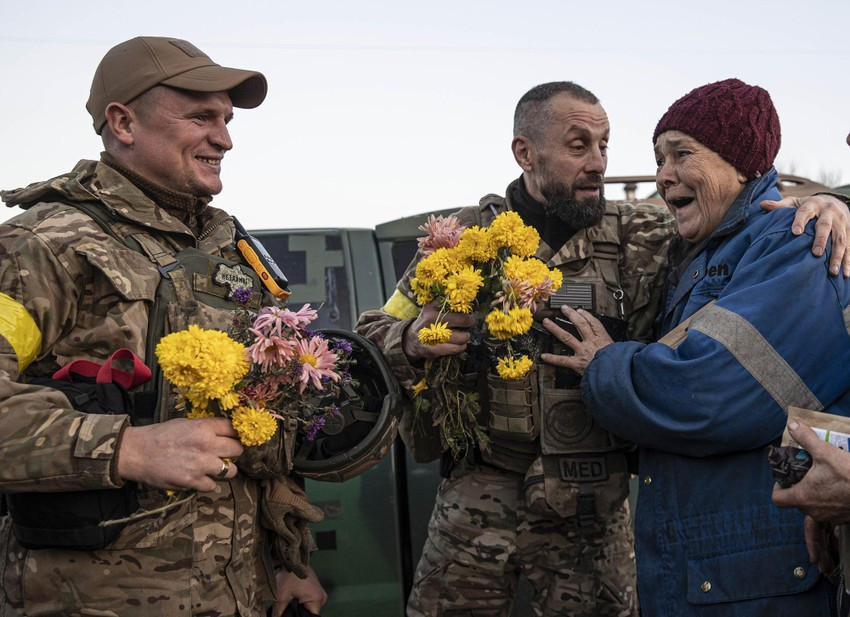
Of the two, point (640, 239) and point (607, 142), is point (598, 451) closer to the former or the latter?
point (640, 239)

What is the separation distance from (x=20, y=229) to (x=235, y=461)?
0.86 metres

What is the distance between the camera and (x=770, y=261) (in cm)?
229

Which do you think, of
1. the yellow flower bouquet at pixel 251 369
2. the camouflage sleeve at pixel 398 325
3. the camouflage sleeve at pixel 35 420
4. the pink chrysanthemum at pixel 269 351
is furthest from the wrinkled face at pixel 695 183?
the camouflage sleeve at pixel 35 420

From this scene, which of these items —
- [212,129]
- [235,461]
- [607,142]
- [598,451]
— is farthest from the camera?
[607,142]

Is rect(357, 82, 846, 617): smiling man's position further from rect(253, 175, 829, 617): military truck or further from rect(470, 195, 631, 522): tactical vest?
rect(253, 175, 829, 617): military truck

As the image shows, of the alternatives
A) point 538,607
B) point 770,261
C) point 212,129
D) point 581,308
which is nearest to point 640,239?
point 581,308

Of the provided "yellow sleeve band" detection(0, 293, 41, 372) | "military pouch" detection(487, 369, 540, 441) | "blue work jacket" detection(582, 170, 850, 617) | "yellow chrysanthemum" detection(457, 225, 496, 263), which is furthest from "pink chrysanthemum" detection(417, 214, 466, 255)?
"yellow sleeve band" detection(0, 293, 41, 372)

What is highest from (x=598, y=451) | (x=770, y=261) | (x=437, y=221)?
(x=437, y=221)

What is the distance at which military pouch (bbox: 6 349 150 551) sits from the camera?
1.93 metres

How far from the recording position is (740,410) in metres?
2.21

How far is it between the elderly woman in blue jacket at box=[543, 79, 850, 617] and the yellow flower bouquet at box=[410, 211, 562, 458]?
0.31m

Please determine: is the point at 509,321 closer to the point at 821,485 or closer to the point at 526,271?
the point at 526,271

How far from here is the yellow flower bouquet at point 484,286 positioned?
239cm

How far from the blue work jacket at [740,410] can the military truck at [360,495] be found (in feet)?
3.87
